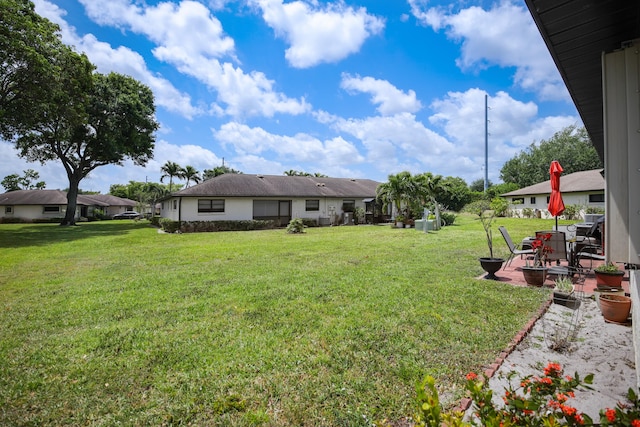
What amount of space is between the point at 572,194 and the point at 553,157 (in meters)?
21.0

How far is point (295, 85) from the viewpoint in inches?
622

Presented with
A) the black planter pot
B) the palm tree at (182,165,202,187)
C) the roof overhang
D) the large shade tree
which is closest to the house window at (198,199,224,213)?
the large shade tree

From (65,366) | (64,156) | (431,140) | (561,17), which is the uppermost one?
(431,140)

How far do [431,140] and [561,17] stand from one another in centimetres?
2782

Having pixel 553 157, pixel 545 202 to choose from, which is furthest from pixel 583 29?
pixel 553 157

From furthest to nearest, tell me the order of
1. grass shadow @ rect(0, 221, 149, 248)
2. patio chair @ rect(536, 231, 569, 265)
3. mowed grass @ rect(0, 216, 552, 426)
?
grass shadow @ rect(0, 221, 149, 248), patio chair @ rect(536, 231, 569, 265), mowed grass @ rect(0, 216, 552, 426)

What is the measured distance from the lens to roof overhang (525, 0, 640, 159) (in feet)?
8.59

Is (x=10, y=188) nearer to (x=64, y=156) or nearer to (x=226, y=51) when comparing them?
(x=64, y=156)

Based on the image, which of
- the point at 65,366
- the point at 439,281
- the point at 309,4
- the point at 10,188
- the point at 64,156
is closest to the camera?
the point at 65,366

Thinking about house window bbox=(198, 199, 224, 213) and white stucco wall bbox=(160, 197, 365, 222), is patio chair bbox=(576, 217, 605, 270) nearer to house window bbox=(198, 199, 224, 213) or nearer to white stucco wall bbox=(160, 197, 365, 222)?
white stucco wall bbox=(160, 197, 365, 222)

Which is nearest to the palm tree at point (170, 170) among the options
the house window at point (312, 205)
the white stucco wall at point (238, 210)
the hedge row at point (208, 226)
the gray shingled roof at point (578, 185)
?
the white stucco wall at point (238, 210)

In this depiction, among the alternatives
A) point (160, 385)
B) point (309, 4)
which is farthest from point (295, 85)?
point (160, 385)

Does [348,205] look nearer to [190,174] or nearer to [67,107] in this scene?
[67,107]

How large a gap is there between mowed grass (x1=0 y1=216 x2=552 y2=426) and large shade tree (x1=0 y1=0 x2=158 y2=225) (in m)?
16.4
